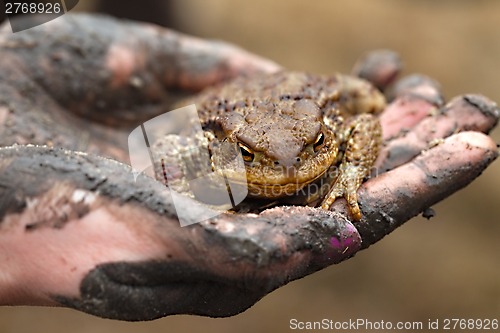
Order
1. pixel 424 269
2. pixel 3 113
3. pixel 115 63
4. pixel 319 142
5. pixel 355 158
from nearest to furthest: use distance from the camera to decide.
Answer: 1. pixel 319 142
2. pixel 355 158
3. pixel 3 113
4. pixel 115 63
5. pixel 424 269

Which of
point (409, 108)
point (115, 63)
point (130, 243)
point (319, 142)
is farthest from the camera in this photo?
point (115, 63)

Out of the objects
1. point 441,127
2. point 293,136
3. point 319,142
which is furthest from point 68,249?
point 441,127

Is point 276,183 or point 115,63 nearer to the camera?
point 276,183

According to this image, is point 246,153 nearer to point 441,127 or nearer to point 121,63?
point 441,127

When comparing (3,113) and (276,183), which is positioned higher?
(276,183)

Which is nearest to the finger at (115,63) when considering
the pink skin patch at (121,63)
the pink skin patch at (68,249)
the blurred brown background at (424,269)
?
the pink skin patch at (121,63)

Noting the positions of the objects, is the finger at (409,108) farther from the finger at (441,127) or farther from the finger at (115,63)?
A: the finger at (115,63)

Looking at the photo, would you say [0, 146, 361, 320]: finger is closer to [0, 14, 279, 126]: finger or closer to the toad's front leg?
the toad's front leg
